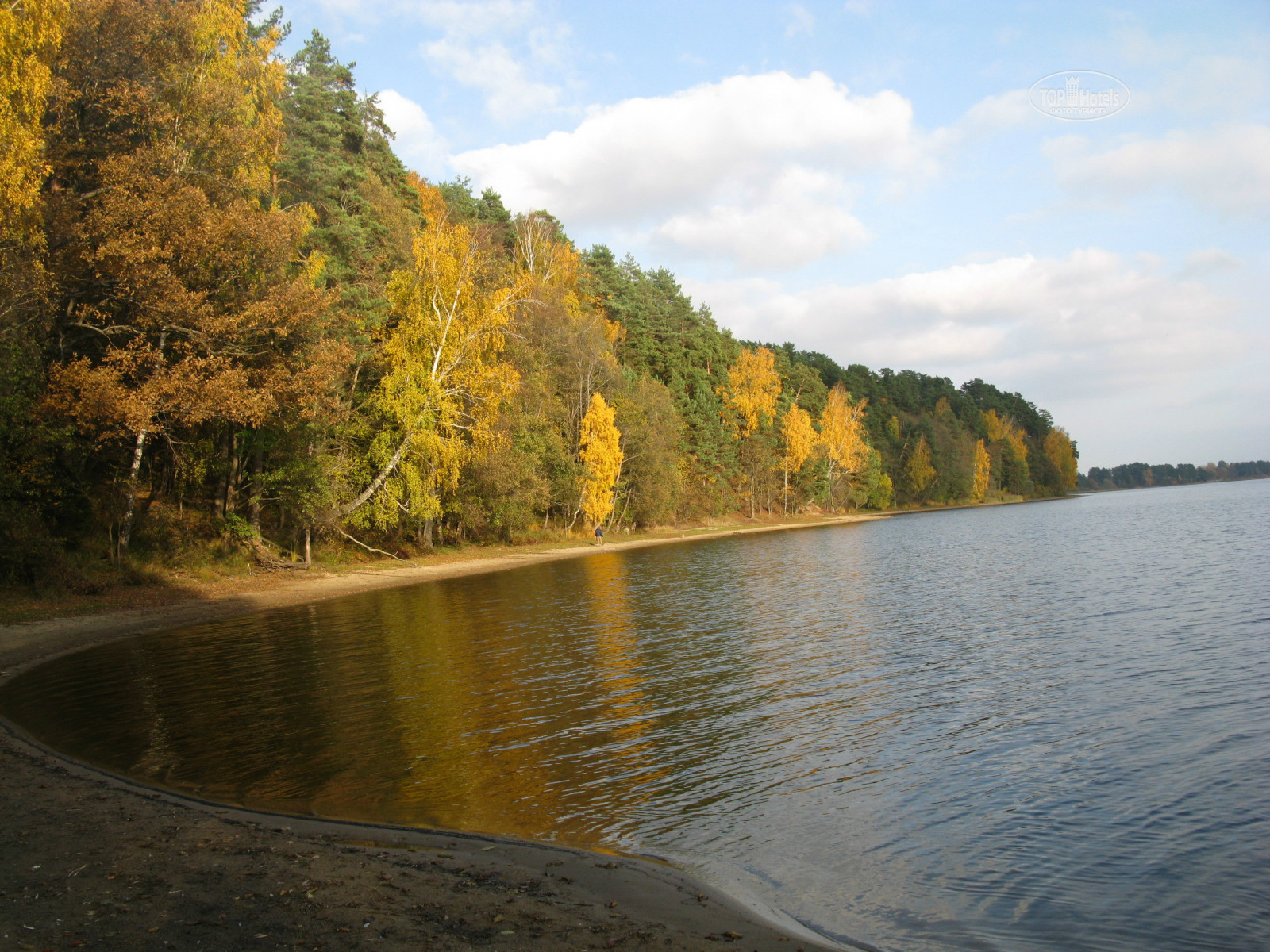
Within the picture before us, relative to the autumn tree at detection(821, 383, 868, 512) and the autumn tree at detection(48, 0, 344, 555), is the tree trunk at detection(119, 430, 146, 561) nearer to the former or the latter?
the autumn tree at detection(48, 0, 344, 555)

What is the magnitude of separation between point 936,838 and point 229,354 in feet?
88.8

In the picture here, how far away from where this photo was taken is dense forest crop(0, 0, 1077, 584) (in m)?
22.6

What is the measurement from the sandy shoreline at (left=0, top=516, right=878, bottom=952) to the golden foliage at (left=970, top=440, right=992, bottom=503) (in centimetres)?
14007

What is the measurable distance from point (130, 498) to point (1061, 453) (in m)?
183

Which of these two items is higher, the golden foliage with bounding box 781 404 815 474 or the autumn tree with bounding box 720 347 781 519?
the autumn tree with bounding box 720 347 781 519

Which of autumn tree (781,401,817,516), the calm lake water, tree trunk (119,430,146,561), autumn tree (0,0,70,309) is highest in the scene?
autumn tree (0,0,70,309)

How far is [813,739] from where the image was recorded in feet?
36.2

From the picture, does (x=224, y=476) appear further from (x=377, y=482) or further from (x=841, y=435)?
(x=841, y=435)

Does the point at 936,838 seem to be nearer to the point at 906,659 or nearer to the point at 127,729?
the point at 906,659

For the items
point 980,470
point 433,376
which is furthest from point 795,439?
point 980,470

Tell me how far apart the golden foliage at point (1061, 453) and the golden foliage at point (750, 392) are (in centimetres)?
10656

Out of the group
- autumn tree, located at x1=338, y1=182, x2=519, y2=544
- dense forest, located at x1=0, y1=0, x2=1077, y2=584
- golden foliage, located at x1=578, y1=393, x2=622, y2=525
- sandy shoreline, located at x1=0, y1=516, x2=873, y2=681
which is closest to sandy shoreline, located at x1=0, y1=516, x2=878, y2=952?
sandy shoreline, located at x1=0, y1=516, x2=873, y2=681

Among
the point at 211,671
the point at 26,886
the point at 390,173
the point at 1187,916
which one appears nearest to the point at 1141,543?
the point at 1187,916

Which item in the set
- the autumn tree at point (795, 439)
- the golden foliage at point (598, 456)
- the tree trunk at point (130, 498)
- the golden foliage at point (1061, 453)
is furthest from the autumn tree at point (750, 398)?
the golden foliage at point (1061, 453)
